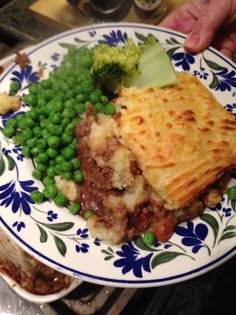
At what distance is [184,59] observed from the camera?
2.95 m

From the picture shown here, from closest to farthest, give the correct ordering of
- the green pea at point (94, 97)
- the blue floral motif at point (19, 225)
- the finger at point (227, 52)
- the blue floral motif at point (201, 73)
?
the blue floral motif at point (19, 225) < the green pea at point (94, 97) < the blue floral motif at point (201, 73) < the finger at point (227, 52)

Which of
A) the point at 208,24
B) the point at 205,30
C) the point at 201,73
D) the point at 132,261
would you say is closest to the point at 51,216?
the point at 132,261

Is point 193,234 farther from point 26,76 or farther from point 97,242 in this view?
point 26,76

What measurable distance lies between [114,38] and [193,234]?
1.74 meters

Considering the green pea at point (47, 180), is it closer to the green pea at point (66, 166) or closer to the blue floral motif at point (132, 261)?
the green pea at point (66, 166)

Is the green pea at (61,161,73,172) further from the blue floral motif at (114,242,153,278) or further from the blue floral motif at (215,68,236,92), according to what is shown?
the blue floral motif at (215,68,236,92)

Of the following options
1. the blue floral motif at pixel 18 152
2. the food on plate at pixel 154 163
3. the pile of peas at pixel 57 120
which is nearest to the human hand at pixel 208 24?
the food on plate at pixel 154 163

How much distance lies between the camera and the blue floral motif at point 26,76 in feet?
9.23

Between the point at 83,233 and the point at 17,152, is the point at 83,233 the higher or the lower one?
the lower one

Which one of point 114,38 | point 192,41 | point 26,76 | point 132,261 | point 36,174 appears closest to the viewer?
point 132,261

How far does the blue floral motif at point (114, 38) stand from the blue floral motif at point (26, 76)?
1.98 feet

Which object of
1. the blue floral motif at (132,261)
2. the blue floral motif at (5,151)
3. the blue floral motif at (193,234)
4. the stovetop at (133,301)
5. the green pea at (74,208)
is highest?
the blue floral motif at (5,151)

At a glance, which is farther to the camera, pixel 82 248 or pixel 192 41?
pixel 192 41

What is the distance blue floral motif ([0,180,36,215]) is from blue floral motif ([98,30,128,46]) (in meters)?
1.38
